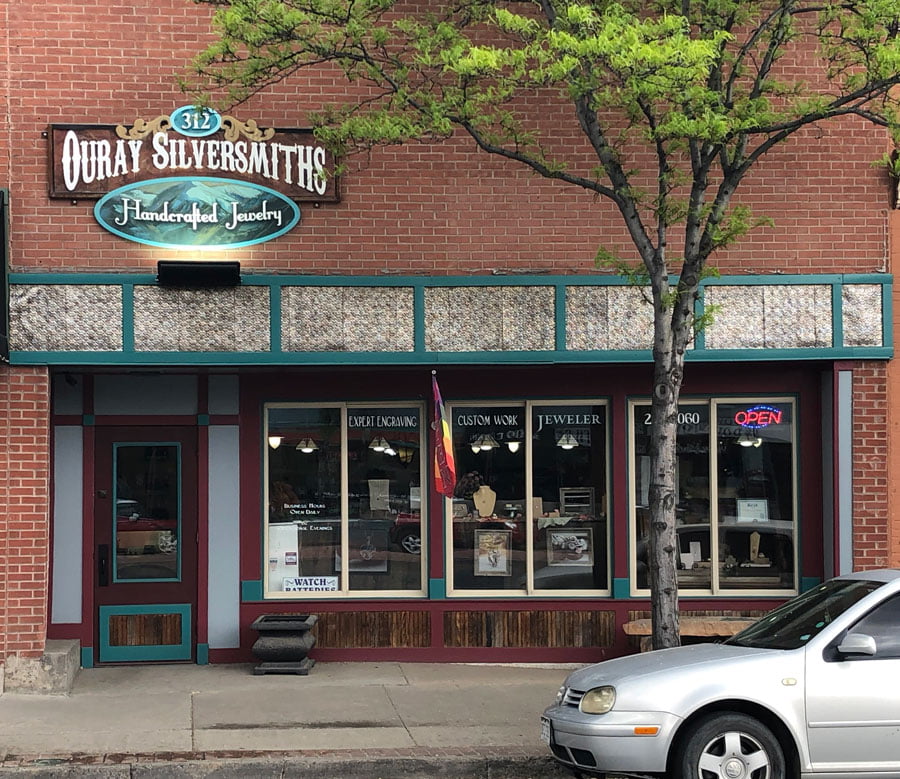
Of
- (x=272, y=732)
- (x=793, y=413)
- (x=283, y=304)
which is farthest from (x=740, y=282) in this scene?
(x=272, y=732)

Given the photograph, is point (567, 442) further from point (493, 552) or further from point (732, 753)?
point (732, 753)

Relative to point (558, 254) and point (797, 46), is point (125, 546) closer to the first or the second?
point (558, 254)

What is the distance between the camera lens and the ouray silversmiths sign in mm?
10906

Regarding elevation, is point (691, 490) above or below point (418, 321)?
below

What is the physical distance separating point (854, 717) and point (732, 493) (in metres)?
5.10

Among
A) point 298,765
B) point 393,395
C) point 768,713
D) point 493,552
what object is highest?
point 393,395

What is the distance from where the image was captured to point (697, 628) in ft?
36.9

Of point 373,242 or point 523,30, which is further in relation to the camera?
point 373,242

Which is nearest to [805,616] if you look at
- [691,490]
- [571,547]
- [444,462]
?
[444,462]

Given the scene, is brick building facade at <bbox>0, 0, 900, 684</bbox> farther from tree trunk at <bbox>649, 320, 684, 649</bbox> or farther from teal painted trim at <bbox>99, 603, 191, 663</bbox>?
tree trunk at <bbox>649, 320, 684, 649</bbox>

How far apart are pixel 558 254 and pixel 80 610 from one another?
582 cm

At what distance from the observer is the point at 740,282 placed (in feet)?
37.4

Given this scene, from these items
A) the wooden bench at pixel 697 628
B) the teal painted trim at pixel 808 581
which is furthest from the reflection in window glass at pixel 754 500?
the wooden bench at pixel 697 628

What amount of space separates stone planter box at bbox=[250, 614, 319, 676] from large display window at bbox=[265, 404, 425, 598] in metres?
0.68
